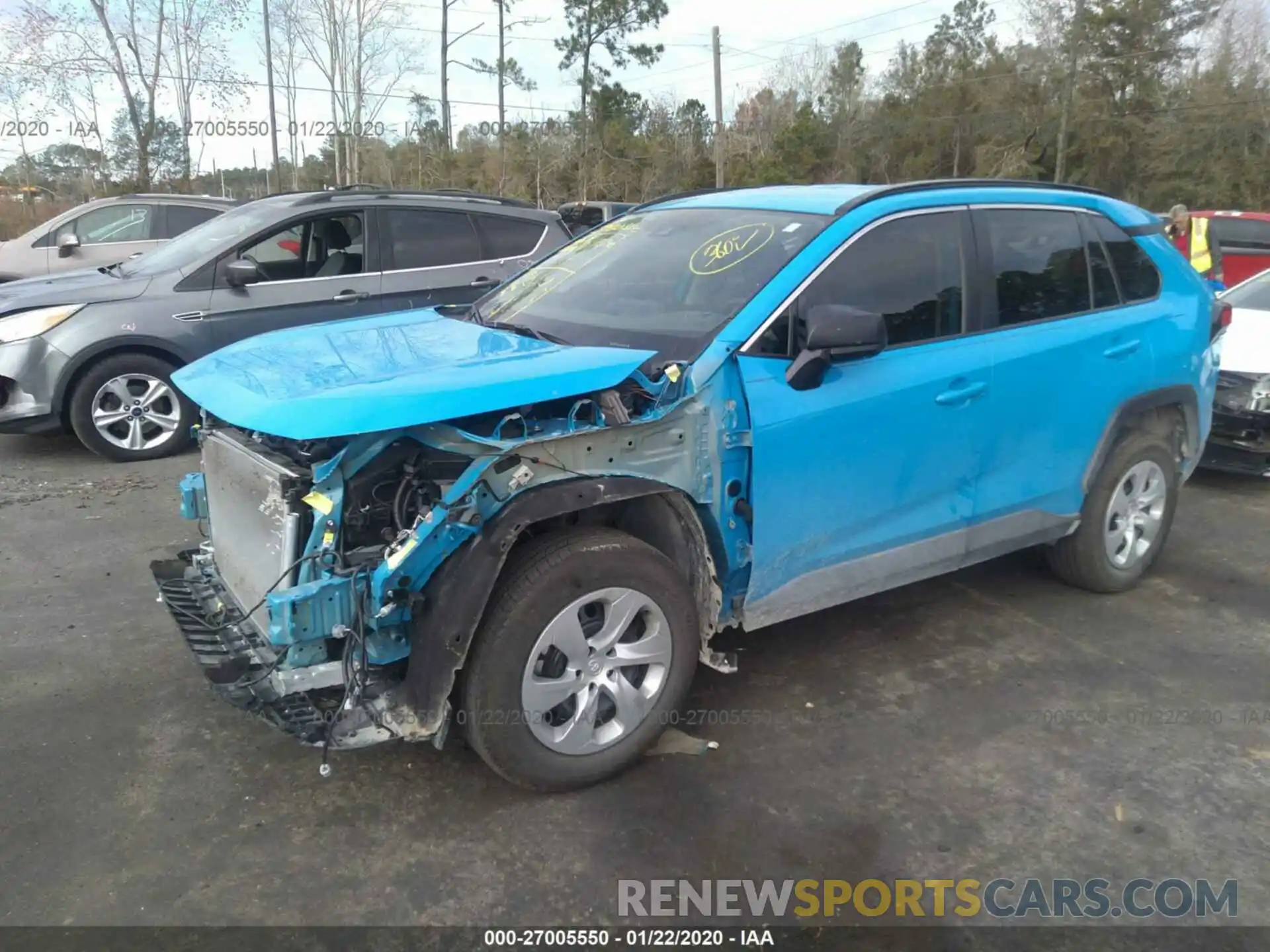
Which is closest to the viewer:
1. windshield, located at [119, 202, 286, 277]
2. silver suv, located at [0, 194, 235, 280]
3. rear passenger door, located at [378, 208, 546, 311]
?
windshield, located at [119, 202, 286, 277]

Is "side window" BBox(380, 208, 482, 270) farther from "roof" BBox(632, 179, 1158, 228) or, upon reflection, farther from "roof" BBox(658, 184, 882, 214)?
"roof" BBox(658, 184, 882, 214)

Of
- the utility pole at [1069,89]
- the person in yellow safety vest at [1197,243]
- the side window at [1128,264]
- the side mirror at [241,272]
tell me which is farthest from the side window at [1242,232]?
the utility pole at [1069,89]

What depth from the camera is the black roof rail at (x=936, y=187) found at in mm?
3656

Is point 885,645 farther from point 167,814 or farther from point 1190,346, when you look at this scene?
point 167,814

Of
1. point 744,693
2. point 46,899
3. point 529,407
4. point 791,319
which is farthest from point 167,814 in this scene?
point 791,319

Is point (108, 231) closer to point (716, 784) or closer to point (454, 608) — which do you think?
point (454, 608)

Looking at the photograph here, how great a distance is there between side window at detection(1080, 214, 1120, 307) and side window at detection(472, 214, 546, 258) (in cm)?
483

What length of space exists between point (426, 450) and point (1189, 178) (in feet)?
123

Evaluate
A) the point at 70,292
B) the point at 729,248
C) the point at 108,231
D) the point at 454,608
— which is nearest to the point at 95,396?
the point at 70,292

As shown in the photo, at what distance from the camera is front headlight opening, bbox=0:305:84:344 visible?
21.6ft

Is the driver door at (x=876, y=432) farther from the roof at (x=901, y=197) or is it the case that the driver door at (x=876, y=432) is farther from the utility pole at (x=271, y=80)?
the utility pole at (x=271, y=80)

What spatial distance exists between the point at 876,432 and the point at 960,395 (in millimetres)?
478

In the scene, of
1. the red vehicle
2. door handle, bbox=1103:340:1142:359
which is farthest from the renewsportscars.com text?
the red vehicle

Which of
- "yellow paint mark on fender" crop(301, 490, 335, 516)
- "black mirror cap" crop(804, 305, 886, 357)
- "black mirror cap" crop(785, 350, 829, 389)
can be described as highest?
"black mirror cap" crop(804, 305, 886, 357)
